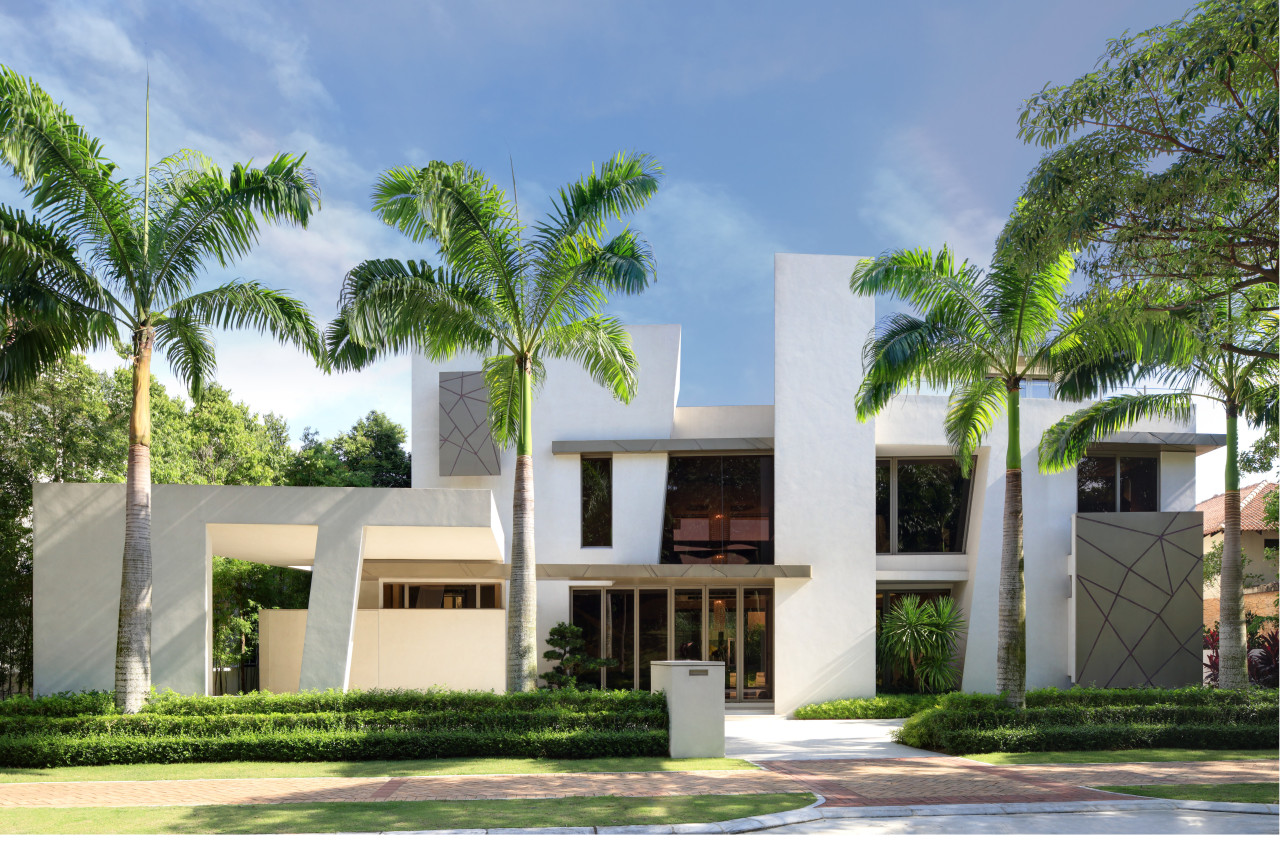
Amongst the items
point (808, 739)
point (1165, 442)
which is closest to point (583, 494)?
point (808, 739)

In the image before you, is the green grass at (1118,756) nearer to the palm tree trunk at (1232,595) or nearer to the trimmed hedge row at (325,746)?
the palm tree trunk at (1232,595)

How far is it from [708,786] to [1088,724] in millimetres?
6647

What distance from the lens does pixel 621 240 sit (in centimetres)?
1348

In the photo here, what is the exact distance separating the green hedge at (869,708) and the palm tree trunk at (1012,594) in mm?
5143

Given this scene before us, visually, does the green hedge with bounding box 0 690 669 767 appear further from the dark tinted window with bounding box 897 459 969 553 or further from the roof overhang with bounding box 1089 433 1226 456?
the roof overhang with bounding box 1089 433 1226 456

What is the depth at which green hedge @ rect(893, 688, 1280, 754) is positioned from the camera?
12.8 m

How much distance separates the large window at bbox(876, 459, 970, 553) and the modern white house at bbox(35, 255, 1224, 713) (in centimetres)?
5

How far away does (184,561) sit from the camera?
1326cm

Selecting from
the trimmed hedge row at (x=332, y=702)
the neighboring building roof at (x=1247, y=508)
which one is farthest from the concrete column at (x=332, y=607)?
the neighboring building roof at (x=1247, y=508)

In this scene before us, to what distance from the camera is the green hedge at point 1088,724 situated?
12.8 metres

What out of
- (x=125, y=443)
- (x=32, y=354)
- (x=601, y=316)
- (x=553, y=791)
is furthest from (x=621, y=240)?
(x=125, y=443)

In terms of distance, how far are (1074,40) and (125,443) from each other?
1823 centimetres

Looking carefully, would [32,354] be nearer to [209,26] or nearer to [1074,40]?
[209,26]

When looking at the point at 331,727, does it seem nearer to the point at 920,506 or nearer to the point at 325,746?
the point at 325,746
